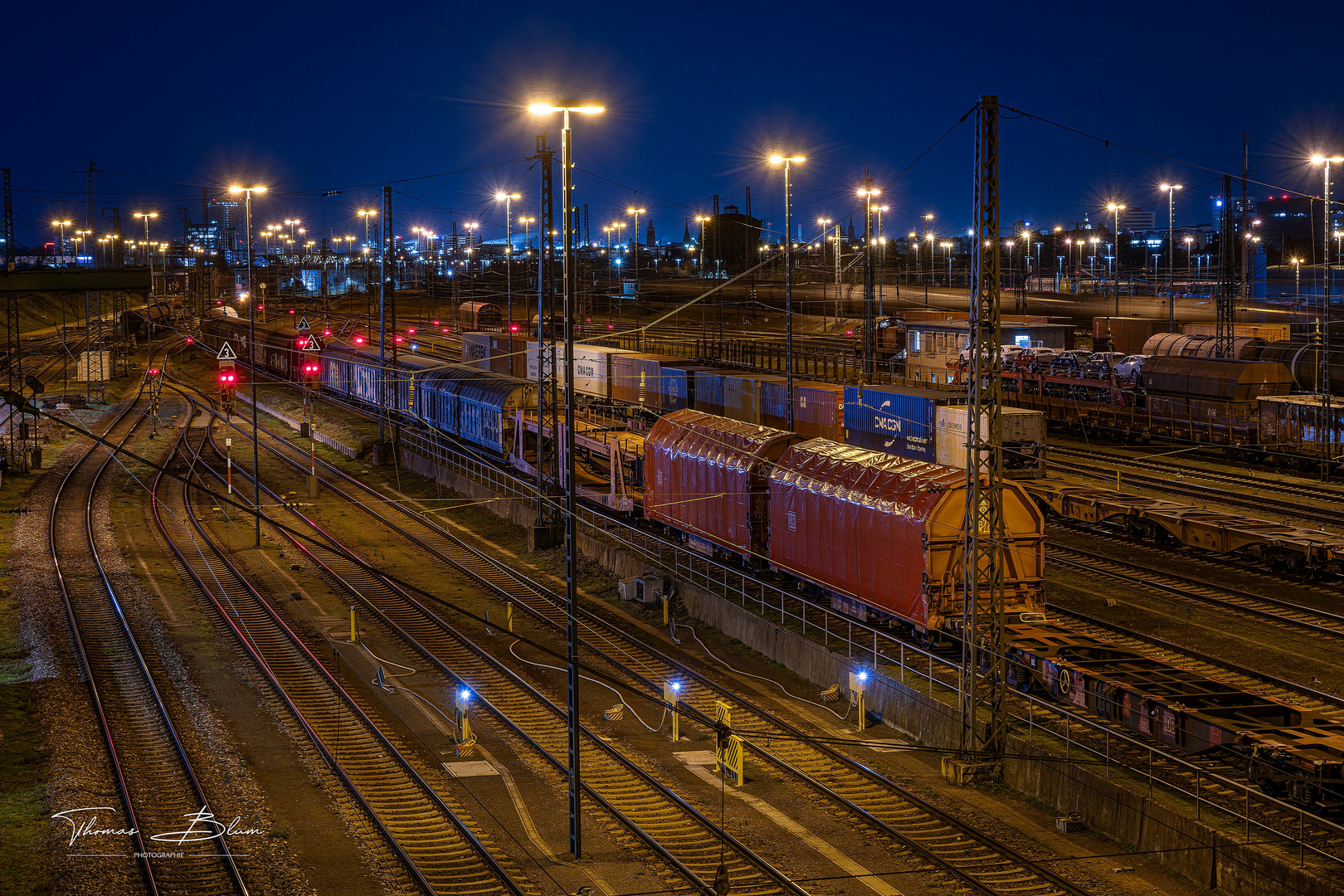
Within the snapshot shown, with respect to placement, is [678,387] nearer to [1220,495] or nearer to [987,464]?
[1220,495]

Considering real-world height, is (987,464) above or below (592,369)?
below

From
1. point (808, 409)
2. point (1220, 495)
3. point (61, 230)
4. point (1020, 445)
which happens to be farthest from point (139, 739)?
point (61, 230)

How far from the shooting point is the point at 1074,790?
17.7 meters

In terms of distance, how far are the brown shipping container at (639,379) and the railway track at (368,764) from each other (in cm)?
2411

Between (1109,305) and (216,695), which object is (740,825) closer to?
(216,695)

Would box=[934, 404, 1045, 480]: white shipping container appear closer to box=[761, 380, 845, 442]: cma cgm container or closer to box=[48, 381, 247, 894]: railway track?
box=[761, 380, 845, 442]: cma cgm container

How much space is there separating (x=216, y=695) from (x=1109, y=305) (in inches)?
3487

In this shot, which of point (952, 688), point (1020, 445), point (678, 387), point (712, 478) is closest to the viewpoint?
point (952, 688)

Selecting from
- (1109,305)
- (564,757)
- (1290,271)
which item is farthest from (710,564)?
(1290,271)

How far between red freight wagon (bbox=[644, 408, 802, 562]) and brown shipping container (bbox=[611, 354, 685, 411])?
19.4 meters

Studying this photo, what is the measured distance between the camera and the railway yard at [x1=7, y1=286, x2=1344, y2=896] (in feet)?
54.3

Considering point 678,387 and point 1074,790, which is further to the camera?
point 678,387

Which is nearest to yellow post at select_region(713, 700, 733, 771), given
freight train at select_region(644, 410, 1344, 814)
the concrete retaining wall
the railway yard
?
the railway yard

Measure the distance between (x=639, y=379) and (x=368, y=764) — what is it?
3736 cm
